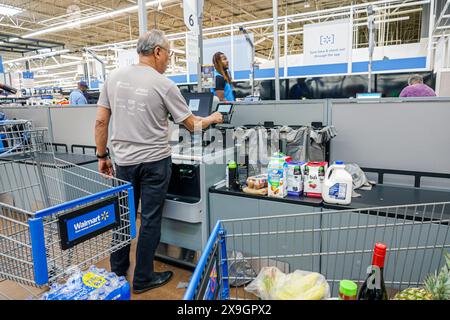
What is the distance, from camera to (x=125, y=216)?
1555 mm

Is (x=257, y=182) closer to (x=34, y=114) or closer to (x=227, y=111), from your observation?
(x=227, y=111)

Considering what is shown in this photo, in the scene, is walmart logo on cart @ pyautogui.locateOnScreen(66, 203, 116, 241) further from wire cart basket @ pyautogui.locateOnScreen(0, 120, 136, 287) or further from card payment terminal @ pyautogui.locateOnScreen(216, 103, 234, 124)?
card payment terminal @ pyautogui.locateOnScreen(216, 103, 234, 124)

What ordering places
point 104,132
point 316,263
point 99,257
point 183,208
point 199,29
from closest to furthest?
point 99,257 → point 316,263 → point 104,132 → point 183,208 → point 199,29

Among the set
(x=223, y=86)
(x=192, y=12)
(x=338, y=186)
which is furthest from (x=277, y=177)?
(x=192, y=12)

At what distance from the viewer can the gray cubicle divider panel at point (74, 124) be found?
3.66m

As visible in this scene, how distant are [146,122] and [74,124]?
7.47 ft

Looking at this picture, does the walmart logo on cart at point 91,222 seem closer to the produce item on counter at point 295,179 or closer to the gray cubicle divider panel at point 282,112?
the produce item on counter at point 295,179

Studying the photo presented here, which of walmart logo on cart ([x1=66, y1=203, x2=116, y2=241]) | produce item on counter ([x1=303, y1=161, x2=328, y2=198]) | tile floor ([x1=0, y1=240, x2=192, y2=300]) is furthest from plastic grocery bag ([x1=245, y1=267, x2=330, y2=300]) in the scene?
tile floor ([x1=0, y1=240, x2=192, y2=300])

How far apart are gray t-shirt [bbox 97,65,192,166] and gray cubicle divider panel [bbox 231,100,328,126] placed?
0.83 m

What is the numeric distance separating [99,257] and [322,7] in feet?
44.8

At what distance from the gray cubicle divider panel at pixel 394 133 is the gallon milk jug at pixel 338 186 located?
1.73ft
